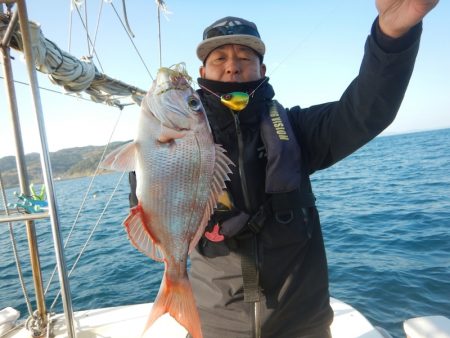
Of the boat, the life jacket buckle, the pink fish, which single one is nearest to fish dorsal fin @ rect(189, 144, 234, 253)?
the pink fish

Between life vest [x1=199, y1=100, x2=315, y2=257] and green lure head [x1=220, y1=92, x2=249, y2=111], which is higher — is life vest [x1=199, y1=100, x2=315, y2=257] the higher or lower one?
the lower one

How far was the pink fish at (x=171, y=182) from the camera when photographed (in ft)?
6.04

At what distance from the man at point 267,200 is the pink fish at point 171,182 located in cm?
42

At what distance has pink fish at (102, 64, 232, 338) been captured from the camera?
1.84m

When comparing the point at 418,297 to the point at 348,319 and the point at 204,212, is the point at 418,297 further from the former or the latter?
the point at 204,212

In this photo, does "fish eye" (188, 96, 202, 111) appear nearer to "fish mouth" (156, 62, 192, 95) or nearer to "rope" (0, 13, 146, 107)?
"fish mouth" (156, 62, 192, 95)

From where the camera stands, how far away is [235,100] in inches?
92.0

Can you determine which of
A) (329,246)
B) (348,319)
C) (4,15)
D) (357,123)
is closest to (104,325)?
(348,319)

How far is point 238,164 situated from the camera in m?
2.47

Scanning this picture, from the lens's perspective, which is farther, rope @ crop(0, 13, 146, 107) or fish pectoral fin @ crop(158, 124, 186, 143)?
rope @ crop(0, 13, 146, 107)

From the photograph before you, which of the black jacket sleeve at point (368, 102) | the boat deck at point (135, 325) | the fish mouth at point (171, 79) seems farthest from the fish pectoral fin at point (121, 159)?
the boat deck at point (135, 325)

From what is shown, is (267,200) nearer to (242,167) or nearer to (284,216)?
(284,216)

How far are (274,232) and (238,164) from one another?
1.83ft

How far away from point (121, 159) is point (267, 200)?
3.62 feet
